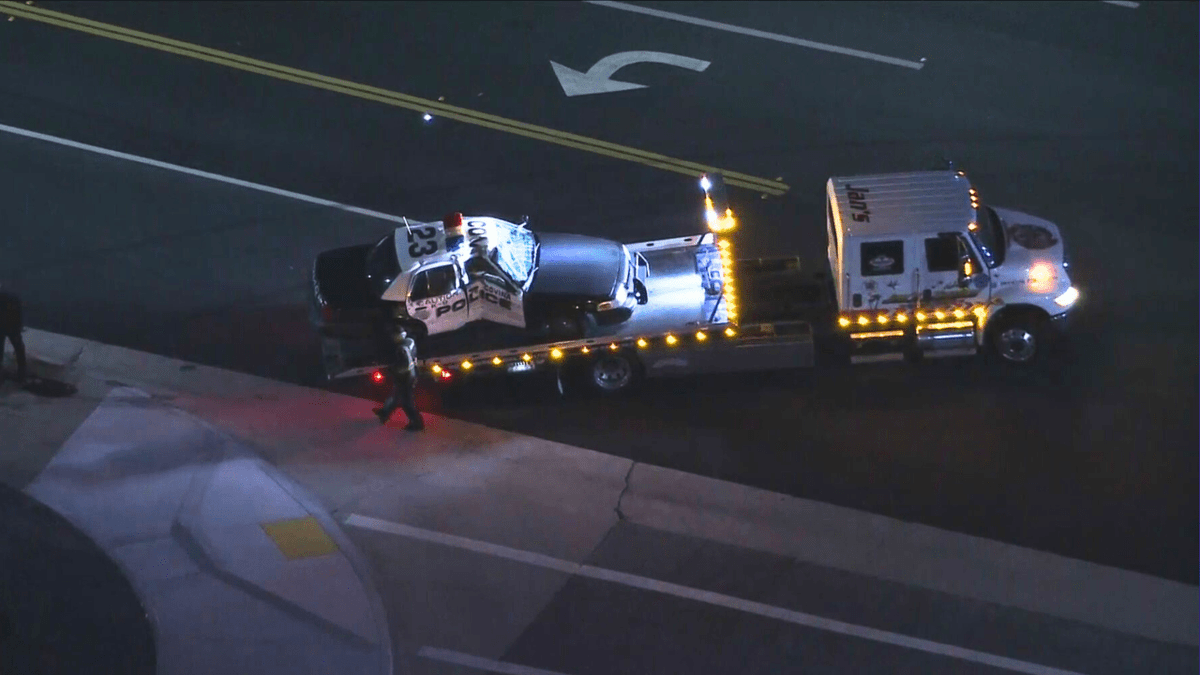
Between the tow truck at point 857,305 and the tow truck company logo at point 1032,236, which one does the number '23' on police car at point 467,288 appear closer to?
the tow truck at point 857,305

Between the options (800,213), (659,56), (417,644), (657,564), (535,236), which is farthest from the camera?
(659,56)

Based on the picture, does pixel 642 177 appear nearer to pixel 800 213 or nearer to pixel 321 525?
pixel 800 213

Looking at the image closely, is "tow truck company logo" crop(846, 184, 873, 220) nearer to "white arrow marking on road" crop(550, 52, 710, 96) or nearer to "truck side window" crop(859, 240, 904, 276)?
"truck side window" crop(859, 240, 904, 276)

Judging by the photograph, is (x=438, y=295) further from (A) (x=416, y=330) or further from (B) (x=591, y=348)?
(B) (x=591, y=348)

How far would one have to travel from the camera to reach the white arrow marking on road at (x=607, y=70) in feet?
76.5

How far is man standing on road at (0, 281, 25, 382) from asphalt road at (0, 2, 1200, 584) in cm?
136

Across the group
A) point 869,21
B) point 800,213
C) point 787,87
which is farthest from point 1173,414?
point 869,21

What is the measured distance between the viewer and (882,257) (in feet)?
55.7

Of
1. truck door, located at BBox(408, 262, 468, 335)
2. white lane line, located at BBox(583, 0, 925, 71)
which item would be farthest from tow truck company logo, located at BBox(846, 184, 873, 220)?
white lane line, located at BBox(583, 0, 925, 71)

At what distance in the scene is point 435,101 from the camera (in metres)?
23.0

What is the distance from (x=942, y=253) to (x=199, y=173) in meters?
11.5

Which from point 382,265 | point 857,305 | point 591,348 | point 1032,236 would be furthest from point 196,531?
point 1032,236

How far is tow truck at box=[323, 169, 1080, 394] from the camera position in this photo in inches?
666

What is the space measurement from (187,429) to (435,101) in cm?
843
